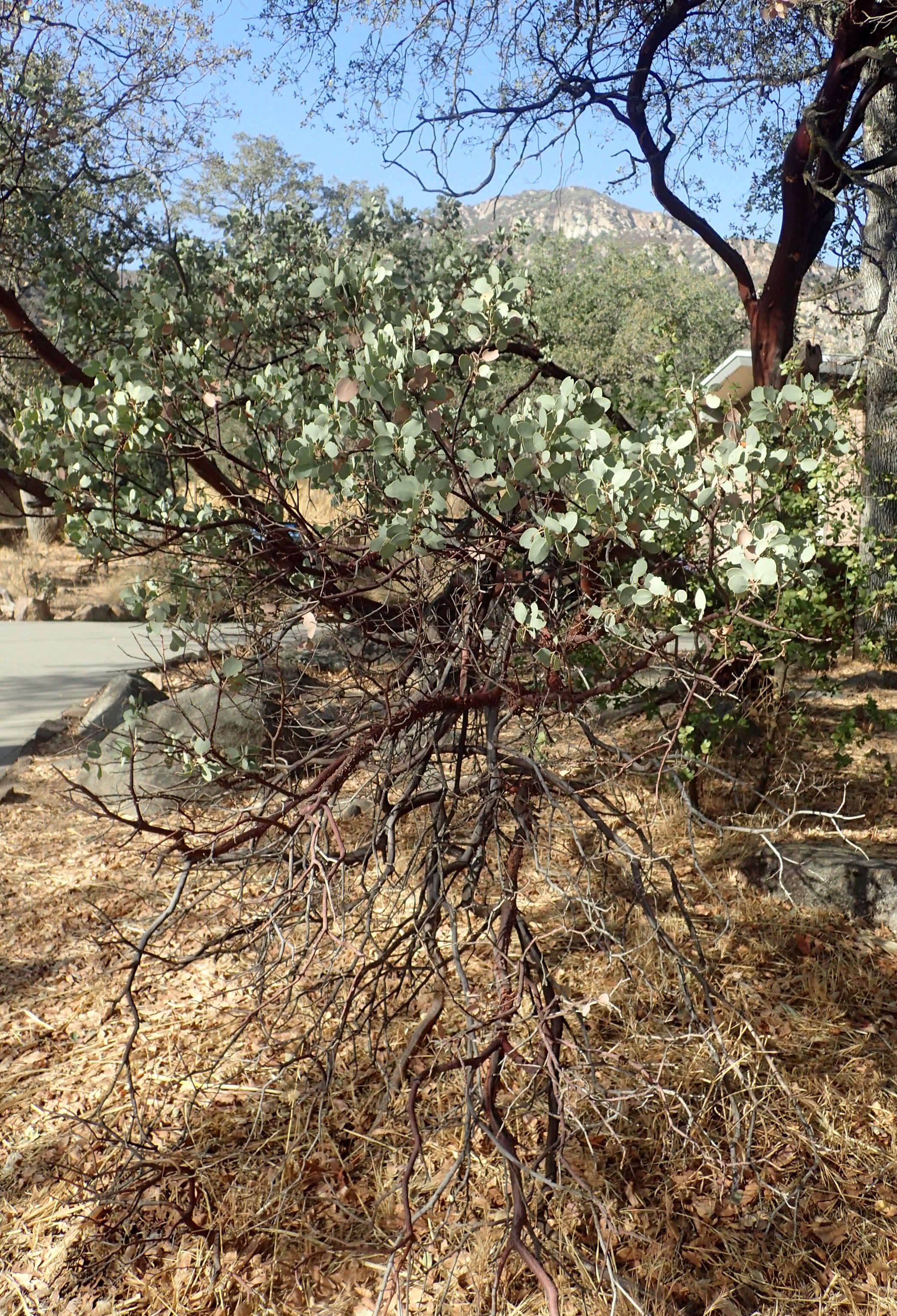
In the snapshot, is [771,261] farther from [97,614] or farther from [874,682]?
[97,614]

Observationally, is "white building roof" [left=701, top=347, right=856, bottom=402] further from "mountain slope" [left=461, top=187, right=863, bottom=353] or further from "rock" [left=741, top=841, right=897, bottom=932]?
"rock" [left=741, top=841, right=897, bottom=932]

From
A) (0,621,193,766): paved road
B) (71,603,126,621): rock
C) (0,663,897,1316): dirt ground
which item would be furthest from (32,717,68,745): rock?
(71,603,126,621): rock

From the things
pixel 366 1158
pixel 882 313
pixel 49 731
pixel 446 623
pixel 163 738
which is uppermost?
pixel 882 313

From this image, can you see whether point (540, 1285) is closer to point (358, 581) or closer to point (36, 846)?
point (358, 581)

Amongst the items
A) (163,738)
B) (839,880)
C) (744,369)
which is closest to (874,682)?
(839,880)

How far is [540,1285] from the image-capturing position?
2662 mm

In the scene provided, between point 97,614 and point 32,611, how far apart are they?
2.56ft

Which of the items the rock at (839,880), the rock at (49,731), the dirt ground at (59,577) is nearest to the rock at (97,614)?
the dirt ground at (59,577)

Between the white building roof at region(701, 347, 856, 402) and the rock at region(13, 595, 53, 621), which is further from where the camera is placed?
the rock at region(13, 595, 53, 621)

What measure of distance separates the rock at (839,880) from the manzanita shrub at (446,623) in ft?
2.05

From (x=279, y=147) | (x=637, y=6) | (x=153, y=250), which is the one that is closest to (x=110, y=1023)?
(x=153, y=250)

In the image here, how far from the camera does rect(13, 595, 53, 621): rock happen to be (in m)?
13.2

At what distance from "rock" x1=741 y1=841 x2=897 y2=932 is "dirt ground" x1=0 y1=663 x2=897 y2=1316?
0.09 meters

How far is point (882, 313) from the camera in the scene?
9.35 m
